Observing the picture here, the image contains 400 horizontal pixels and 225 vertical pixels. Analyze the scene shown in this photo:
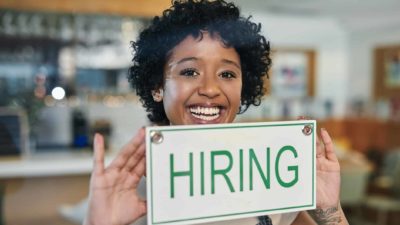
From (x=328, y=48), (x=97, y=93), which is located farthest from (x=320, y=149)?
(x=328, y=48)

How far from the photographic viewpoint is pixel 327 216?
0.42 metres

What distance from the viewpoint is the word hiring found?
1.10 feet

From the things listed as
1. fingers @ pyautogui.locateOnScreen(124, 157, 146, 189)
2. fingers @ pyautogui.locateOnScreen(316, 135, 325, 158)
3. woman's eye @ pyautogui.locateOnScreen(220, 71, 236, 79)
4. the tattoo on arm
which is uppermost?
woman's eye @ pyautogui.locateOnScreen(220, 71, 236, 79)

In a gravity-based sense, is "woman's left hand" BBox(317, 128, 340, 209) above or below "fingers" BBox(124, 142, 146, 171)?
below

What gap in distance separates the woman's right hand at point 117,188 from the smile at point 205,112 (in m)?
0.05

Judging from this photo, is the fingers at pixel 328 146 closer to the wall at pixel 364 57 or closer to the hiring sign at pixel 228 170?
the hiring sign at pixel 228 170

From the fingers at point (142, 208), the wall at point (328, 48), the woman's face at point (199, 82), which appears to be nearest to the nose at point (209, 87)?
the woman's face at point (199, 82)

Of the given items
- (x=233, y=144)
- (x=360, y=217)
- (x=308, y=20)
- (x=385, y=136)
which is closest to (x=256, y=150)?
(x=233, y=144)

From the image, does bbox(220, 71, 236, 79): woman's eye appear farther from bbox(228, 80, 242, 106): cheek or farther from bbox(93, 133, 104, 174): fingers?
bbox(93, 133, 104, 174): fingers

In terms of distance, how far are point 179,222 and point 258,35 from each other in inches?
7.5

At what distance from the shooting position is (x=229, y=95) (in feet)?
1.21

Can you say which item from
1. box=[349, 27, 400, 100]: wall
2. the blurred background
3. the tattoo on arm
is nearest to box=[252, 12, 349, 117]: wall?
the blurred background

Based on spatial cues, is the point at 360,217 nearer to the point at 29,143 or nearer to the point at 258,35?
the point at 29,143

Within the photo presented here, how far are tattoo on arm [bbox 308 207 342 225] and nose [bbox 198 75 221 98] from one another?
0.17 m
